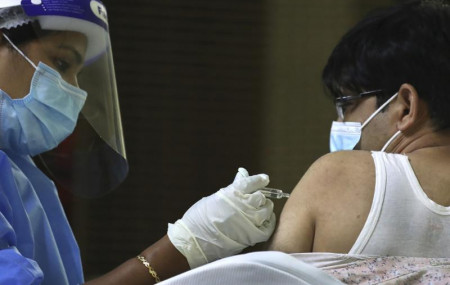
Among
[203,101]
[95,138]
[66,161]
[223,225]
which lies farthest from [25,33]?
[203,101]

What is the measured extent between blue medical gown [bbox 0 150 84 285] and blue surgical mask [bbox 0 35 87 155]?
0.22ft

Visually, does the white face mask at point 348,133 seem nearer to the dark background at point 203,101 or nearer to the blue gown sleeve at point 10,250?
the blue gown sleeve at point 10,250

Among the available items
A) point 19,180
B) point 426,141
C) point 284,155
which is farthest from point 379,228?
point 284,155

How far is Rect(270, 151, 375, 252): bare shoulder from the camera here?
72.3 inches

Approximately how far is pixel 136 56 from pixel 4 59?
→ 3014mm

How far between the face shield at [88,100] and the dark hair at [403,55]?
823 millimetres

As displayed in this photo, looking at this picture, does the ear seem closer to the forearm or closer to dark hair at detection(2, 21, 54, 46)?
the forearm

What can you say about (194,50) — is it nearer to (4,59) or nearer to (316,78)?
(316,78)

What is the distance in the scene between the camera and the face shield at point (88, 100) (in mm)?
2543

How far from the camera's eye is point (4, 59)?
99.4 inches

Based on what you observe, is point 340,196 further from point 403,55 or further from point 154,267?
point 154,267

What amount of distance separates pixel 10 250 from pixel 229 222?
53cm

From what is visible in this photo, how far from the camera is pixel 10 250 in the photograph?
2.09 metres

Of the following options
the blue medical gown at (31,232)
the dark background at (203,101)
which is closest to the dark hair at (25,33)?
the blue medical gown at (31,232)
